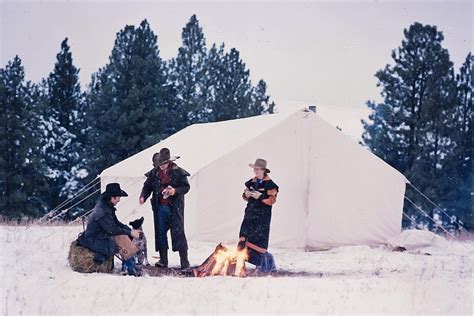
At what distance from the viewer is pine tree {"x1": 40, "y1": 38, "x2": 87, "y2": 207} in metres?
25.0

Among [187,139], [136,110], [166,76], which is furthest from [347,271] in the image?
[166,76]

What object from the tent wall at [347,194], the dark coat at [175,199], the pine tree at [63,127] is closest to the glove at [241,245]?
the dark coat at [175,199]

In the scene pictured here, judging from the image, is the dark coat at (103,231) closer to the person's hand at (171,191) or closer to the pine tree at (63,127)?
the person's hand at (171,191)

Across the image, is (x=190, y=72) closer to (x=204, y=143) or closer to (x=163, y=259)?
(x=204, y=143)

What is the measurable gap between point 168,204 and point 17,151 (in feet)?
54.3

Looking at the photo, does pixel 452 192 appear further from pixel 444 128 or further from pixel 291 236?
pixel 291 236

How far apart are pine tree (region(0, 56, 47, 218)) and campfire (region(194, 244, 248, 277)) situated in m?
16.5

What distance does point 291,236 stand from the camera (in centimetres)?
1205

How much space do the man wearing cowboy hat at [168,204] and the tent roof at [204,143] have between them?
3.14 meters

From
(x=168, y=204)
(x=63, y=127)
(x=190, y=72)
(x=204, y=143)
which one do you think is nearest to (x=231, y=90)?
(x=190, y=72)

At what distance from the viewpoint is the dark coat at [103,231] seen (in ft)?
24.5

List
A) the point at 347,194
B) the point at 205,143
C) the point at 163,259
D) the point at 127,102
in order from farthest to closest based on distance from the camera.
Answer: the point at 127,102, the point at 205,143, the point at 347,194, the point at 163,259

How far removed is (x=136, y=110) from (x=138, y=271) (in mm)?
17549

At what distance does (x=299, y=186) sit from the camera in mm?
12312
